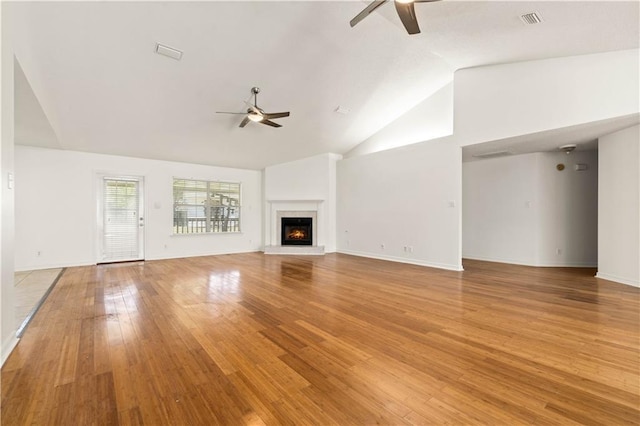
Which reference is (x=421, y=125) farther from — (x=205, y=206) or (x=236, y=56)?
(x=205, y=206)

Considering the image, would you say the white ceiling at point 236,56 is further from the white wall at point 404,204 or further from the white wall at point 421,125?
the white wall at point 404,204

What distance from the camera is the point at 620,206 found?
458 cm

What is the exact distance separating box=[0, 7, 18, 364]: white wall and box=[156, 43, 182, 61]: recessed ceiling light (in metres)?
1.46

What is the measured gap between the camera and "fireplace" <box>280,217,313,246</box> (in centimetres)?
838

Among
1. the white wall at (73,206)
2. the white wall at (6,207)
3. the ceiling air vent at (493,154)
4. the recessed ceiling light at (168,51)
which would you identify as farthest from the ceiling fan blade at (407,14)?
the white wall at (73,206)

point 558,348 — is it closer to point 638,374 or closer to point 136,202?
point 638,374

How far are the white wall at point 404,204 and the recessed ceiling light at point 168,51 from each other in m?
4.99

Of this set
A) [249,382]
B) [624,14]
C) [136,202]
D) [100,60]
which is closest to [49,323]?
[249,382]

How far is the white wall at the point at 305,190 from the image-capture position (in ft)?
27.4

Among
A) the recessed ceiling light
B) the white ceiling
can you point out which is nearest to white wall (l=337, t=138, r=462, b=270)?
the white ceiling

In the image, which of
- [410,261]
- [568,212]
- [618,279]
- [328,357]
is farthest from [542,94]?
[328,357]

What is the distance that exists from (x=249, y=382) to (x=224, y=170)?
7.20m

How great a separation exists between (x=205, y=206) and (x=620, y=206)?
29.3 feet

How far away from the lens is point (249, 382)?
6.06ft
